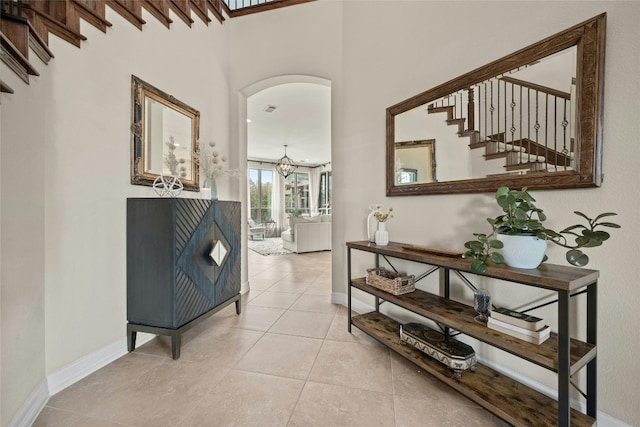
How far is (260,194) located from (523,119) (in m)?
9.27

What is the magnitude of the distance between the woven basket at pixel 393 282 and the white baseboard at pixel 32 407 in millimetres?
2125

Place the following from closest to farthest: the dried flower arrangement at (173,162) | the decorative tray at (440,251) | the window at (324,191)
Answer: the decorative tray at (440,251) → the dried flower arrangement at (173,162) → the window at (324,191)

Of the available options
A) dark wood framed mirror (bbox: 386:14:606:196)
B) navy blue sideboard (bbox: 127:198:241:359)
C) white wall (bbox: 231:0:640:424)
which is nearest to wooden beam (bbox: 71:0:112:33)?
navy blue sideboard (bbox: 127:198:241:359)

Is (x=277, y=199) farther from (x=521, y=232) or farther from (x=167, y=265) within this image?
(x=521, y=232)

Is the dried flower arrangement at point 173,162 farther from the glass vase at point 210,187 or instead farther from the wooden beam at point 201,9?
the wooden beam at point 201,9

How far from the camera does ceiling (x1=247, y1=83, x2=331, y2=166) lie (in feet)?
13.9

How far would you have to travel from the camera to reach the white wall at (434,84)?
117 centimetres

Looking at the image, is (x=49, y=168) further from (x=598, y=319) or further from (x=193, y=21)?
(x=598, y=319)

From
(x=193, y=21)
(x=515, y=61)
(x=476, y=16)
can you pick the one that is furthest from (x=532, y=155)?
(x=193, y=21)

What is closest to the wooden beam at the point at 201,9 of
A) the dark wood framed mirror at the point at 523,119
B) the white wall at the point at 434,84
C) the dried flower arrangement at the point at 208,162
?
the white wall at the point at 434,84

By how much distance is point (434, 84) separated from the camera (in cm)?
201

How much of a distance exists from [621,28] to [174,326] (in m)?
2.99

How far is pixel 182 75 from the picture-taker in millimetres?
2541

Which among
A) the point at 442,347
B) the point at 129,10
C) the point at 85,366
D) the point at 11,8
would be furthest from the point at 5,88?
the point at 442,347
